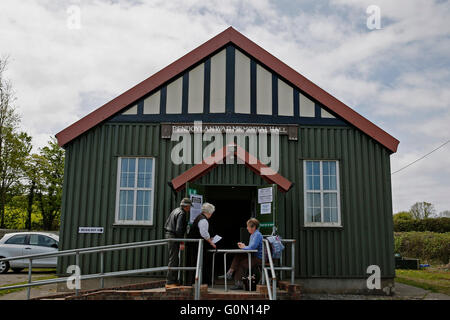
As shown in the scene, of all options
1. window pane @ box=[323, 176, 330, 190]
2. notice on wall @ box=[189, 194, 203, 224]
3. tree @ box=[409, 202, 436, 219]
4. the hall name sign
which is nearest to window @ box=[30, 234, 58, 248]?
the hall name sign

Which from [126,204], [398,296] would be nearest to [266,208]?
[126,204]

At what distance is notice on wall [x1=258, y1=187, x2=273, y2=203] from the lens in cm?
1089

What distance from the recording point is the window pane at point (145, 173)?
12.5 m

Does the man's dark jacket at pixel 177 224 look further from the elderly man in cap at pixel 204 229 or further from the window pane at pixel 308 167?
the window pane at pixel 308 167

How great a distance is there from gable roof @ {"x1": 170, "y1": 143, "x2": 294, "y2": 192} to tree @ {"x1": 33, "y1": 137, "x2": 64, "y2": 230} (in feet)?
109

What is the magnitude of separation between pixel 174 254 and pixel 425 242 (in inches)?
760

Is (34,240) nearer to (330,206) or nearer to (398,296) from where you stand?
(330,206)

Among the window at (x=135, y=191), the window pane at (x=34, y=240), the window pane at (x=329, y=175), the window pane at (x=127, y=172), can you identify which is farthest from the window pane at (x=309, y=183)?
the window pane at (x=34, y=240)

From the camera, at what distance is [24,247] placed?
1798 centimetres

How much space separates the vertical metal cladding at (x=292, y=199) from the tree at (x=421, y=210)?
126 ft

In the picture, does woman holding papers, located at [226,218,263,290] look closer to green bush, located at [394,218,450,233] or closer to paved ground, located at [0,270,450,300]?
paved ground, located at [0,270,450,300]

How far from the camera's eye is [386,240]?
40.3 ft

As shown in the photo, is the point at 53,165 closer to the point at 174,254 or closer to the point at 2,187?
the point at 2,187
